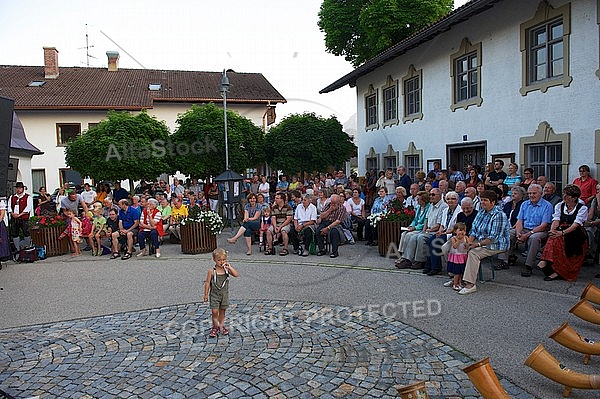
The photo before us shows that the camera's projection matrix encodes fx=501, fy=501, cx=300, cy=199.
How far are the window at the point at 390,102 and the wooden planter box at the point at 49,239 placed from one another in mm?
12195

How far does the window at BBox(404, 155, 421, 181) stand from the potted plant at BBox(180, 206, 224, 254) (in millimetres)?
8334

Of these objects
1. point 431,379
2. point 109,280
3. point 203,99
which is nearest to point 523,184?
point 431,379

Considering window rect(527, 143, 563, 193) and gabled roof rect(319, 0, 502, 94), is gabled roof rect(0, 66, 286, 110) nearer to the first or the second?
gabled roof rect(319, 0, 502, 94)

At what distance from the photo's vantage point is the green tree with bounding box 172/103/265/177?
67.9 ft

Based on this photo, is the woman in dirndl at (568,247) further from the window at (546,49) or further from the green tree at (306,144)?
the green tree at (306,144)

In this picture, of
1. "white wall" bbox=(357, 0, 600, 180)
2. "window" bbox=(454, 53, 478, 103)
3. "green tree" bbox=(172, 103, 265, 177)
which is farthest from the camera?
"green tree" bbox=(172, 103, 265, 177)

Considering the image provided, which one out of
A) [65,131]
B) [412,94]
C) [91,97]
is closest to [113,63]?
[91,97]

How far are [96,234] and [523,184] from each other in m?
9.62

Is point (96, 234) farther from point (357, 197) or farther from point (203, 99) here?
point (203, 99)

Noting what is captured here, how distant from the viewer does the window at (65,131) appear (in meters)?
32.8

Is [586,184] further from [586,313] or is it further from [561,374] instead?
[561,374]

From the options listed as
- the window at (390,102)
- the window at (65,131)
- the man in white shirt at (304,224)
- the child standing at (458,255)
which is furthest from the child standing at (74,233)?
the window at (65,131)

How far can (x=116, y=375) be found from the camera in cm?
479

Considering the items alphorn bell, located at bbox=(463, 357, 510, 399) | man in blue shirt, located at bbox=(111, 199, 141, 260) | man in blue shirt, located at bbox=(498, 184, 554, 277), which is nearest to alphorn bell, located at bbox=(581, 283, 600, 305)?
man in blue shirt, located at bbox=(498, 184, 554, 277)
